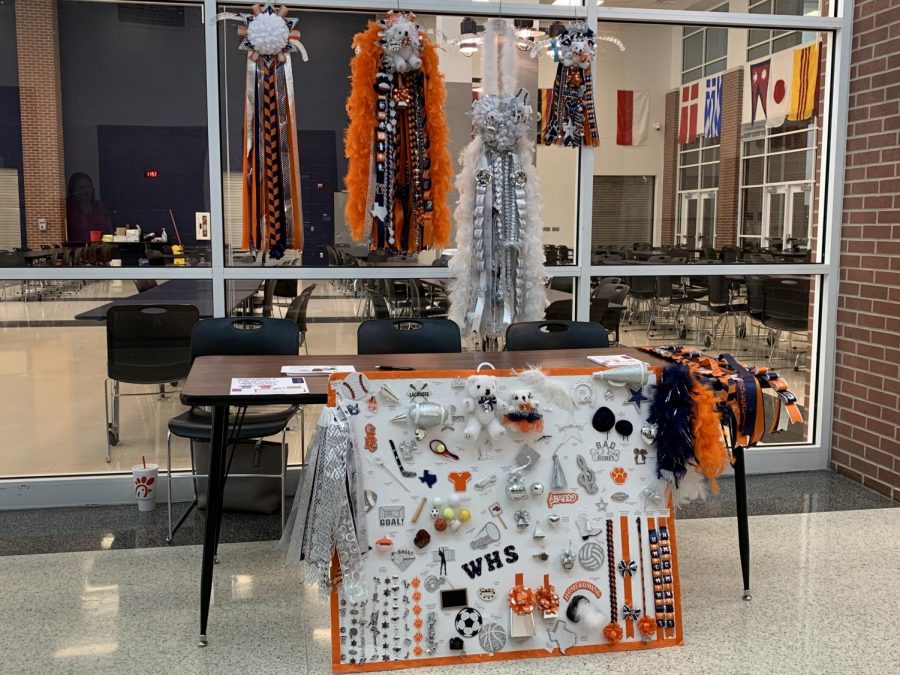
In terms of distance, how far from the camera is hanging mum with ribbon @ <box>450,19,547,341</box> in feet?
13.9

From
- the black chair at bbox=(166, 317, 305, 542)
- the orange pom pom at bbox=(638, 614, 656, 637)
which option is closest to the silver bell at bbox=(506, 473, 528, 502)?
the orange pom pom at bbox=(638, 614, 656, 637)

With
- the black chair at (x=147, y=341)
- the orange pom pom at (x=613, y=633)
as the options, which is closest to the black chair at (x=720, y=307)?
the orange pom pom at (x=613, y=633)

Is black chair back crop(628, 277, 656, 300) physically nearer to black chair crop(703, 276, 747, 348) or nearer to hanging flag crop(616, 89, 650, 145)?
black chair crop(703, 276, 747, 348)

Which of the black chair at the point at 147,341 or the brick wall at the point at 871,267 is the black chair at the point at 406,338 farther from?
the brick wall at the point at 871,267

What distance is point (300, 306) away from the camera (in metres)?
4.57

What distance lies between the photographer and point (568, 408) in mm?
2924

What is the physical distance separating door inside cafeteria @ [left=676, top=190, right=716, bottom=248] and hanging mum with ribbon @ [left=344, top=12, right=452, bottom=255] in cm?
150

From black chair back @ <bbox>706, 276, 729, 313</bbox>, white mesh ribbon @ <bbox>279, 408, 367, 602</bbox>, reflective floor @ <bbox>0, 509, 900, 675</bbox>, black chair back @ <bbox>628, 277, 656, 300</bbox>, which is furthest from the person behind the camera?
black chair back @ <bbox>706, 276, 729, 313</bbox>

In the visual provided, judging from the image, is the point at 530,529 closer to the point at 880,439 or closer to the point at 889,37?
the point at 880,439

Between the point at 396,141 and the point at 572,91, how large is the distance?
3.35 ft

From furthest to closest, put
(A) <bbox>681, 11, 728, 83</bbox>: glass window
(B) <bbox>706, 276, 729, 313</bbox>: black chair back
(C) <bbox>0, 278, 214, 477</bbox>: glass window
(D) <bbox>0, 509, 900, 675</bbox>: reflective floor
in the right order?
1. (B) <bbox>706, 276, 729, 313</bbox>: black chair back
2. (A) <bbox>681, 11, 728, 83</bbox>: glass window
3. (C) <bbox>0, 278, 214, 477</bbox>: glass window
4. (D) <bbox>0, 509, 900, 675</bbox>: reflective floor

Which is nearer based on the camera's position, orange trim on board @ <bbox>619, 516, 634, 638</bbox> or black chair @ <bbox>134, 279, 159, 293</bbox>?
orange trim on board @ <bbox>619, 516, 634, 638</bbox>

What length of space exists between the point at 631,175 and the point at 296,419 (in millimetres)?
2366

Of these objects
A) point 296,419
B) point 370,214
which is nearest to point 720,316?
point 370,214
